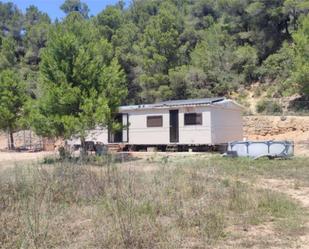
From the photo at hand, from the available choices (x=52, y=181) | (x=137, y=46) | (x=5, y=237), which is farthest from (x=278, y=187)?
(x=137, y=46)

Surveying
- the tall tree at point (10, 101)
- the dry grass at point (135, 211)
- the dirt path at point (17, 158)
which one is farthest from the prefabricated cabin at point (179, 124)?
the dry grass at point (135, 211)

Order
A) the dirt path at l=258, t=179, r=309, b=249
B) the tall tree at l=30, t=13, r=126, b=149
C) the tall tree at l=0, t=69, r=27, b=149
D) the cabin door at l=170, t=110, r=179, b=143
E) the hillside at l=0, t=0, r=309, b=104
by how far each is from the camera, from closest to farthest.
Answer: the dirt path at l=258, t=179, r=309, b=249 → the tall tree at l=30, t=13, r=126, b=149 → the cabin door at l=170, t=110, r=179, b=143 → the tall tree at l=0, t=69, r=27, b=149 → the hillside at l=0, t=0, r=309, b=104

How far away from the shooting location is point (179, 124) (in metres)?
20.8

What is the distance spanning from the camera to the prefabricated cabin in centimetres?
2023

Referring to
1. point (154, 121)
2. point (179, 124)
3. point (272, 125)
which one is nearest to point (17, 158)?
point (154, 121)

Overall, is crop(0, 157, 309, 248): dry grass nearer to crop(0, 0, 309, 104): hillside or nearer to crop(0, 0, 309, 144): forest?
crop(0, 0, 309, 144): forest

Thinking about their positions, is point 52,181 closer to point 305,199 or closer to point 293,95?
point 305,199

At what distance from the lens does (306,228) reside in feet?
19.1

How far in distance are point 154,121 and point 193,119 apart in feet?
6.67

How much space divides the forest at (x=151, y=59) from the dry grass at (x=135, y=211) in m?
9.46

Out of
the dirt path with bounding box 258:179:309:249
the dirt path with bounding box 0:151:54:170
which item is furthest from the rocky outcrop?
the dirt path with bounding box 258:179:309:249

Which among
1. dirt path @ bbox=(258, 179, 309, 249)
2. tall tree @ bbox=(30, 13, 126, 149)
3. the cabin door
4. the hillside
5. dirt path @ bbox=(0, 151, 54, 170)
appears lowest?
dirt path @ bbox=(258, 179, 309, 249)

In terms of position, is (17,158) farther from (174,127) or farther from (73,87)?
(174,127)

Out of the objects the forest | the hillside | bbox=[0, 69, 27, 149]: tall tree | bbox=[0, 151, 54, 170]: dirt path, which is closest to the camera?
bbox=[0, 151, 54, 170]: dirt path
